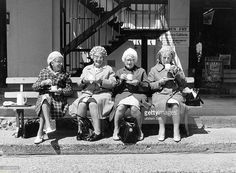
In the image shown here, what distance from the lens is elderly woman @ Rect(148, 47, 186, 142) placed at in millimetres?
5953

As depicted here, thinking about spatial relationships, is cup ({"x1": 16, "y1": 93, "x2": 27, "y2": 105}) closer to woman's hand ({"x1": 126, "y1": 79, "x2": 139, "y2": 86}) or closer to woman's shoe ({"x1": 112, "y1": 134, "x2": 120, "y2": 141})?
woman's shoe ({"x1": 112, "y1": 134, "x2": 120, "y2": 141})

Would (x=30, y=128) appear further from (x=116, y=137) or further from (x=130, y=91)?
(x=130, y=91)

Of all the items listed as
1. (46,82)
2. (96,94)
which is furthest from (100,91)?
(46,82)

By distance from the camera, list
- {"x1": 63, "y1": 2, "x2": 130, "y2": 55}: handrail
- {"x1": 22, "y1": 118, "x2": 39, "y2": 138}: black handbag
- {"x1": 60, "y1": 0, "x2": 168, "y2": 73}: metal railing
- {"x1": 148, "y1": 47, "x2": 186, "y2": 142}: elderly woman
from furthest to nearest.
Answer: {"x1": 60, "y1": 0, "x2": 168, "y2": 73}: metal railing → {"x1": 63, "y1": 2, "x2": 130, "y2": 55}: handrail → {"x1": 22, "y1": 118, "x2": 39, "y2": 138}: black handbag → {"x1": 148, "y1": 47, "x2": 186, "y2": 142}: elderly woman

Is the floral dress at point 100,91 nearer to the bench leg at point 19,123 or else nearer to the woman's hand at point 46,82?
the woman's hand at point 46,82

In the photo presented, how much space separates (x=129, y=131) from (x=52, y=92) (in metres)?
1.27

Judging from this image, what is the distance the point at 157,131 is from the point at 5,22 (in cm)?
560

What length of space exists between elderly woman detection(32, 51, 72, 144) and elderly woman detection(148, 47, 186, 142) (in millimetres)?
1327

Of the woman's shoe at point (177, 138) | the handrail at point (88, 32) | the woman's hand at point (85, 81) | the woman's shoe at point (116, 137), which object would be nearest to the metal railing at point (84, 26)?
the handrail at point (88, 32)

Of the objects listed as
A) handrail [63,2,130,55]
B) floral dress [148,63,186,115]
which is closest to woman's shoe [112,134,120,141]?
floral dress [148,63,186,115]

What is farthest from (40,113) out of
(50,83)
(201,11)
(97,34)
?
(201,11)

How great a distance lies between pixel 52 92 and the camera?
5953mm

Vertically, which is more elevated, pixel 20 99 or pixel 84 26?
pixel 84 26

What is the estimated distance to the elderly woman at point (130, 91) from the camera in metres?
5.91
